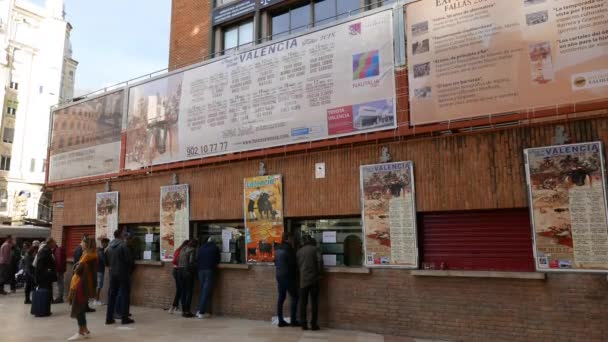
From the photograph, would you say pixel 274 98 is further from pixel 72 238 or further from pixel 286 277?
pixel 72 238

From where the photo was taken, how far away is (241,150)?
1079 centimetres

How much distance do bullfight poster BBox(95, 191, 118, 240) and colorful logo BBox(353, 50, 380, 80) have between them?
26.9 feet

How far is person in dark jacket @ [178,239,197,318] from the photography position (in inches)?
421

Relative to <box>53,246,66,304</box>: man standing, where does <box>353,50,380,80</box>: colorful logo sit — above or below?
above

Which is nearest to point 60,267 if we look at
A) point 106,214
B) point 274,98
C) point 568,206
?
point 106,214

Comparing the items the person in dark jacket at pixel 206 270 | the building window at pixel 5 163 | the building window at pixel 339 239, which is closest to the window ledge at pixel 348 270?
the building window at pixel 339 239

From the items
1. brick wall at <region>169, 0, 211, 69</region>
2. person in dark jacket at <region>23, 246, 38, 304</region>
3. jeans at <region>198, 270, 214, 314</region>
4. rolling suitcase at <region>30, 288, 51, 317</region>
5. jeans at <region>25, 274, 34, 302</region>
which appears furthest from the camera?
brick wall at <region>169, 0, 211, 69</region>

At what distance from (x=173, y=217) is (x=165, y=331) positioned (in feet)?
12.2

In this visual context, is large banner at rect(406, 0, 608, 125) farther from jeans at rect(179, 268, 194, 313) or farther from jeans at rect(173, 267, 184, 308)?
jeans at rect(173, 267, 184, 308)

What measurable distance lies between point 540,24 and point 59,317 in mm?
11566

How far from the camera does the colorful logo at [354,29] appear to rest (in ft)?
31.0

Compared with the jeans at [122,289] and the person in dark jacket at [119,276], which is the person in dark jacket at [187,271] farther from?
the jeans at [122,289]

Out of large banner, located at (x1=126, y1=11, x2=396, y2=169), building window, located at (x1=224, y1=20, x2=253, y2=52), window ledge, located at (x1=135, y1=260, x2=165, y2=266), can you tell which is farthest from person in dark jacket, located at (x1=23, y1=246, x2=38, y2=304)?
building window, located at (x1=224, y1=20, x2=253, y2=52)

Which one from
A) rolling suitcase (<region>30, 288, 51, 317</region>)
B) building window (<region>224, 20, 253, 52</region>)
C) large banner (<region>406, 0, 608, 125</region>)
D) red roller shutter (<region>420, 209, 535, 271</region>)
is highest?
building window (<region>224, 20, 253, 52</region>)
